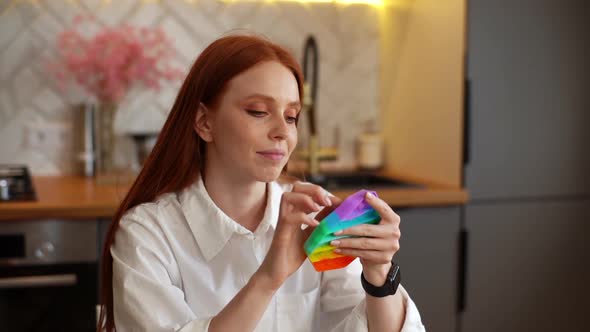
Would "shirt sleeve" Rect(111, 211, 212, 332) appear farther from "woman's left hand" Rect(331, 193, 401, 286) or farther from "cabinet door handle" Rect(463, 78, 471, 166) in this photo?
"cabinet door handle" Rect(463, 78, 471, 166)

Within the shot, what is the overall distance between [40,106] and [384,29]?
132 centimetres

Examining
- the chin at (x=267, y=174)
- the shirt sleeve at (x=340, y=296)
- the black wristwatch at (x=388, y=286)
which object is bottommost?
the shirt sleeve at (x=340, y=296)

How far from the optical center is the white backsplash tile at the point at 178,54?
7.98 feet

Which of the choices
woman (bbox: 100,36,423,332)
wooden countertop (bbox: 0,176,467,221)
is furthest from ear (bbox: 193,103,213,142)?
wooden countertop (bbox: 0,176,467,221)

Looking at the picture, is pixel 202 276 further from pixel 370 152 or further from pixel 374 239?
pixel 370 152

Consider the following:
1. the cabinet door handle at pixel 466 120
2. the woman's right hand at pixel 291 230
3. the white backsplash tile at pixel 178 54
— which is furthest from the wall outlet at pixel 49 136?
the woman's right hand at pixel 291 230

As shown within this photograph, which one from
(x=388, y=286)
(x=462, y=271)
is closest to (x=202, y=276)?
(x=388, y=286)

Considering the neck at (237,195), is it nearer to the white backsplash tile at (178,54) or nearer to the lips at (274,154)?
the lips at (274,154)

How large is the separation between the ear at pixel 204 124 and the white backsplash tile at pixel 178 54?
143 cm

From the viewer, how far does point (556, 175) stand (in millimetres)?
2268

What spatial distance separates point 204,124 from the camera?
46.7 inches

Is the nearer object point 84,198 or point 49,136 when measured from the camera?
point 84,198

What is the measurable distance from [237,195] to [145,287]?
0.24 metres

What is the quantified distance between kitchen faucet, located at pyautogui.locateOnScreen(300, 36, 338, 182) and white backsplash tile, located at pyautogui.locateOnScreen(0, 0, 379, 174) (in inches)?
2.2
